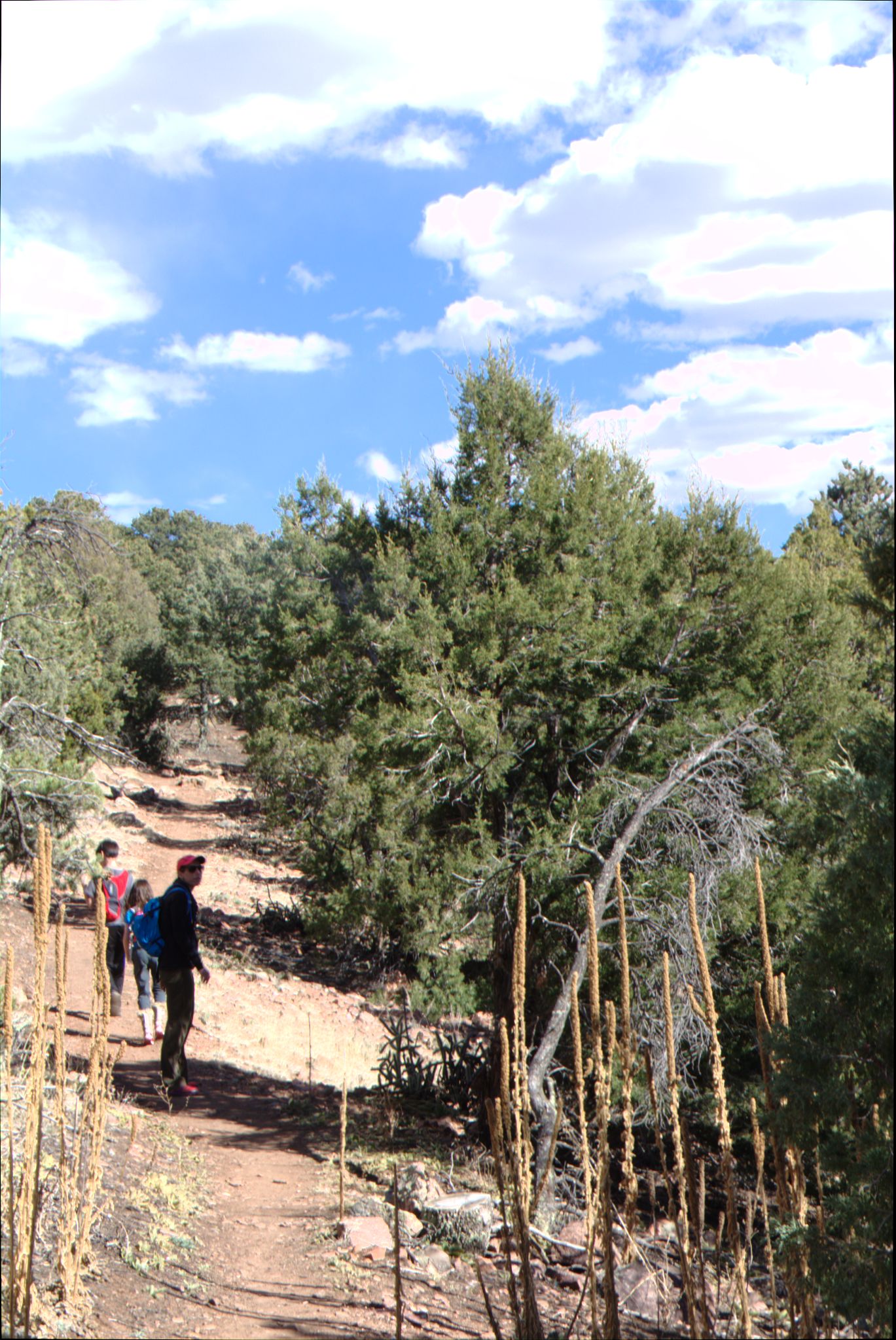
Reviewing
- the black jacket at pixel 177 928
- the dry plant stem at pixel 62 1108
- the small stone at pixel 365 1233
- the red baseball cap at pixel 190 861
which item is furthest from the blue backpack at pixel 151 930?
the dry plant stem at pixel 62 1108

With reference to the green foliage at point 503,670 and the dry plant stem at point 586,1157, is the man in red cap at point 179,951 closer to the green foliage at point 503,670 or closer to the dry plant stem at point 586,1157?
the green foliage at point 503,670

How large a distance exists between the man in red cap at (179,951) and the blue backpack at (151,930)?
0.05 metres

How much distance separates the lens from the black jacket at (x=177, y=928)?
805 cm

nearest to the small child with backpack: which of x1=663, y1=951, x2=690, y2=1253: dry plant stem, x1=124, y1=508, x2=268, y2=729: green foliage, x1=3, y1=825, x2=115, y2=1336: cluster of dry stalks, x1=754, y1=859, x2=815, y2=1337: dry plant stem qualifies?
x1=3, y1=825, x2=115, y2=1336: cluster of dry stalks

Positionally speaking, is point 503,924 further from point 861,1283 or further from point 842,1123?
point 861,1283

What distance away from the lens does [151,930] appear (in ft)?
28.1

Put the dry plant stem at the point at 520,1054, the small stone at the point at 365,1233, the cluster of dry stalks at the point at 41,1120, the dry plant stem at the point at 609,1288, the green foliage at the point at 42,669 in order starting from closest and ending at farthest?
the dry plant stem at the point at 609,1288, the cluster of dry stalks at the point at 41,1120, the dry plant stem at the point at 520,1054, the small stone at the point at 365,1233, the green foliage at the point at 42,669

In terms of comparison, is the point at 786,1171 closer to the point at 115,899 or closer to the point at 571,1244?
the point at 571,1244

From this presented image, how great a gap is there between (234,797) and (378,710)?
2448 centimetres

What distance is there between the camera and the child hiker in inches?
A: 379

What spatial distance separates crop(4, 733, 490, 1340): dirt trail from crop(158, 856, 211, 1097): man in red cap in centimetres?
53

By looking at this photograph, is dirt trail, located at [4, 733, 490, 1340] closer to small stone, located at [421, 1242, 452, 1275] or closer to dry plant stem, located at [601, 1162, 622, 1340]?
small stone, located at [421, 1242, 452, 1275]

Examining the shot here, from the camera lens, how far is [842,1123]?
159 inches

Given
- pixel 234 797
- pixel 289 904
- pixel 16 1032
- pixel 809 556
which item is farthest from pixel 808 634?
pixel 234 797
